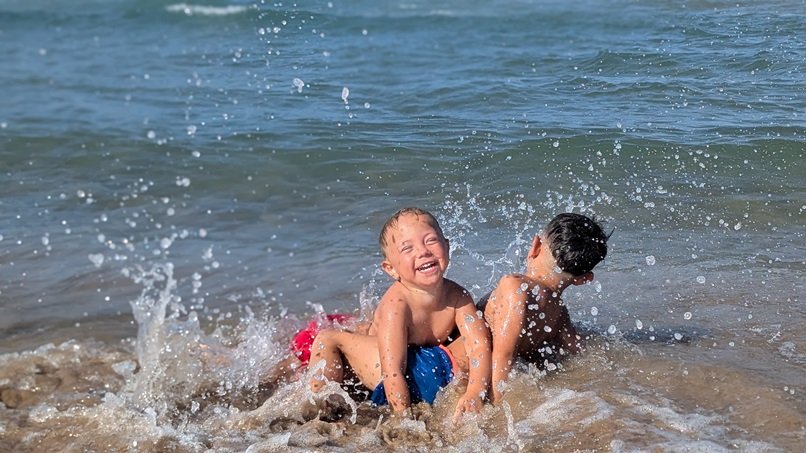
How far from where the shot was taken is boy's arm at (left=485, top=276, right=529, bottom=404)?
405 centimetres

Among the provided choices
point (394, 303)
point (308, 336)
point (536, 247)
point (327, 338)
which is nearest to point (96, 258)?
point (308, 336)

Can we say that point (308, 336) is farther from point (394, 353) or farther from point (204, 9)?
point (204, 9)

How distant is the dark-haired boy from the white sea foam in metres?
13.0

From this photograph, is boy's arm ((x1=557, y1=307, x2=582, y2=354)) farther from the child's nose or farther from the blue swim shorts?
the child's nose

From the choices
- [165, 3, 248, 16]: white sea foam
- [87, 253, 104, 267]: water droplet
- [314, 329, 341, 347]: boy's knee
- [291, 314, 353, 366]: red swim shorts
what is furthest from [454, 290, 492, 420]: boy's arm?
[165, 3, 248, 16]: white sea foam

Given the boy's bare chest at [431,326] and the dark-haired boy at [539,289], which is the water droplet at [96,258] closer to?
the boy's bare chest at [431,326]

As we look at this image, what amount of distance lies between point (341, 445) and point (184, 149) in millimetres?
5290

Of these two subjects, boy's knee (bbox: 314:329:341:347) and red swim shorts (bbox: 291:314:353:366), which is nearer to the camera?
boy's knee (bbox: 314:329:341:347)

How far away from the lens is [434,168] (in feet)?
22.7

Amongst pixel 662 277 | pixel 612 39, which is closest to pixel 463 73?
pixel 612 39

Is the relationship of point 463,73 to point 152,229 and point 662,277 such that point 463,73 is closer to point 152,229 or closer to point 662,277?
point 152,229

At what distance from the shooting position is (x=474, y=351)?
13.4 feet

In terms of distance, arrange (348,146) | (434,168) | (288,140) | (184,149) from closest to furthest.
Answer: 1. (434,168)
2. (348,146)
3. (288,140)
4. (184,149)

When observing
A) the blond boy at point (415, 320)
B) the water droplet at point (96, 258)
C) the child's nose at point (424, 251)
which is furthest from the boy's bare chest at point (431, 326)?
the water droplet at point (96, 258)
